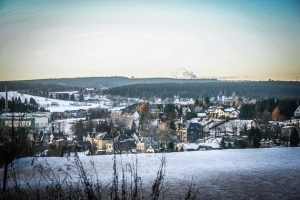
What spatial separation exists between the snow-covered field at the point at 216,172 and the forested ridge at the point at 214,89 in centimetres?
167

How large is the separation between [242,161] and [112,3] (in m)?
3.71

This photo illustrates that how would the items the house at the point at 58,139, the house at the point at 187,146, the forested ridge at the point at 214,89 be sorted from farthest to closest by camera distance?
1. the forested ridge at the point at 214,89
2. the house at the point at 187,146
3. the house at the point at 58,139

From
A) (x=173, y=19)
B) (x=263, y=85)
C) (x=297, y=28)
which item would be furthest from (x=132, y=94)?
(x=297, y=28)

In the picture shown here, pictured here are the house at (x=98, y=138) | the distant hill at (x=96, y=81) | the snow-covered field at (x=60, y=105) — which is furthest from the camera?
the distant hill at (x=96, y=81)

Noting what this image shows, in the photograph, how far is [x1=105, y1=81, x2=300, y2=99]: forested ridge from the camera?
253 inches

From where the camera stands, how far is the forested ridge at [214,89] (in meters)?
6.43

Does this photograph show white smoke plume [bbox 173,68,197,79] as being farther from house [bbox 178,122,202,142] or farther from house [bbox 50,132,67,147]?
house [bbox 50,132,67,147]

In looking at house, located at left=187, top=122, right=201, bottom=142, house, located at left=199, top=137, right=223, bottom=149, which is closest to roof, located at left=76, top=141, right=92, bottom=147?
house, located at left=187, top=122, right=201, bottom=142

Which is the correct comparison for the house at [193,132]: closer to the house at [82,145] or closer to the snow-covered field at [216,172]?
the snow-covered field at [216,172]

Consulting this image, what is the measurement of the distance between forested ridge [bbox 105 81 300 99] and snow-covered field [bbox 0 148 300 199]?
5.49 feet

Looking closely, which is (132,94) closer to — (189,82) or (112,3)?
(189,82)

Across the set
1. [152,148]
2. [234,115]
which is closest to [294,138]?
[234,115]

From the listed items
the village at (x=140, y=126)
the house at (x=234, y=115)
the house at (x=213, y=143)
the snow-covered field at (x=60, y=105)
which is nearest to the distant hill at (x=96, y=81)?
the village at (x=140, y=126)

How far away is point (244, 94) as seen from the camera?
22.1ft
